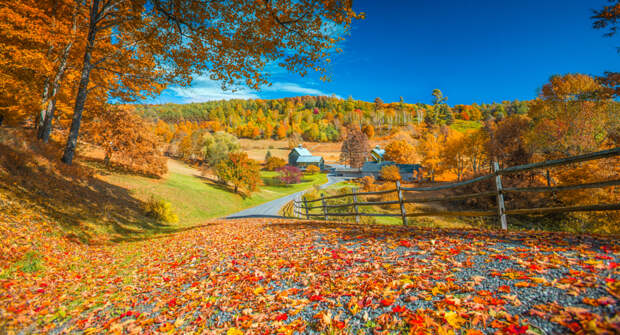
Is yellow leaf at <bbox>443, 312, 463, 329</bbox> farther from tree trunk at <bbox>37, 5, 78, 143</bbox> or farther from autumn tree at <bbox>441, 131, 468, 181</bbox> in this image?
autumn tree at <bbox>441, 131, 468, 181</bbox>

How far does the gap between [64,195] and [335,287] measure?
1117cm

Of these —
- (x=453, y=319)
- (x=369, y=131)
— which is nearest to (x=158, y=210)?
(x=453, y=319)

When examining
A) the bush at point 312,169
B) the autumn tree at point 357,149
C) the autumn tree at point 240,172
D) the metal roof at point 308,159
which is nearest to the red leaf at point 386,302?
the autumn tree at point 240,172

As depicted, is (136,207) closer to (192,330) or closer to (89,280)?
(89,280)

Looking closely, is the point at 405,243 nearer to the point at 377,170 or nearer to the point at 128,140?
the point at 128,140

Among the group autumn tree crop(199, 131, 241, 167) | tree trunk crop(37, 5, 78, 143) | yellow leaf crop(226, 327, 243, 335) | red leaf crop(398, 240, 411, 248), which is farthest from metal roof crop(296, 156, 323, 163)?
yellow leaf crop(226, 327, 243, 335)

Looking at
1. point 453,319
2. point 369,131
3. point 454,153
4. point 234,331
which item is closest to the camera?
point 453,319

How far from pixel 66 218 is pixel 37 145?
17.7ft

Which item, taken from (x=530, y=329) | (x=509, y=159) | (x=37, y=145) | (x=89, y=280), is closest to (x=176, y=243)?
(x=89, y=280)

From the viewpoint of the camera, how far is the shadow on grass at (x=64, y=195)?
7.70 metres

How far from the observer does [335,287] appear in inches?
143

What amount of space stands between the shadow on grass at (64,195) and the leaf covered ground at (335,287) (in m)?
1.60

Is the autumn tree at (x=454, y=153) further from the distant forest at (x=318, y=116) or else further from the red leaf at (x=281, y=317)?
the distant forest at (x=318, y=116)

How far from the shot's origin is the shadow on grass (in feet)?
25.2
